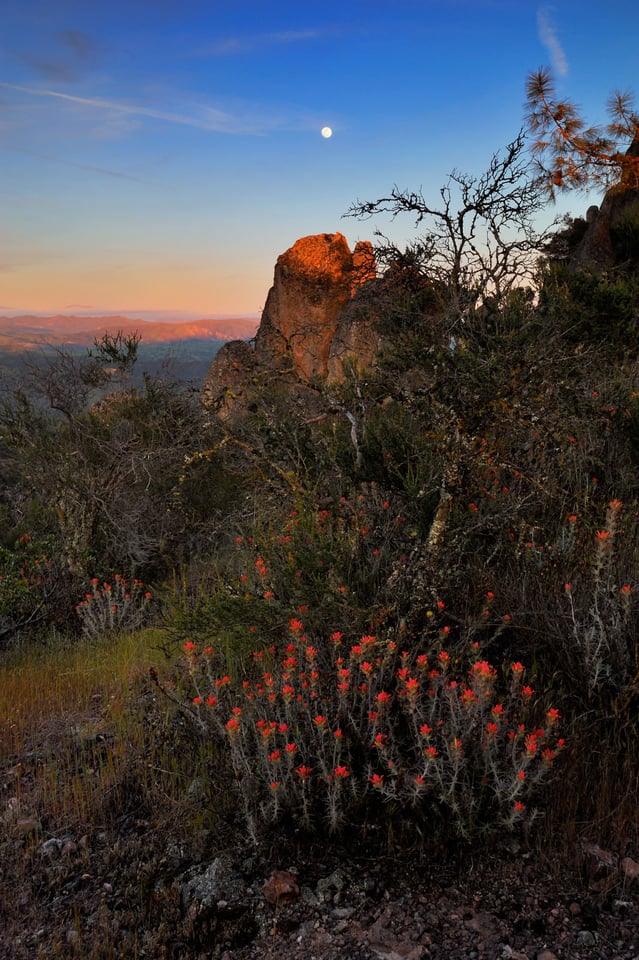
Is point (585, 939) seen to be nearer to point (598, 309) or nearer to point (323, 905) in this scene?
point (323, 905)

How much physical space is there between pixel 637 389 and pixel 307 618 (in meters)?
5.06

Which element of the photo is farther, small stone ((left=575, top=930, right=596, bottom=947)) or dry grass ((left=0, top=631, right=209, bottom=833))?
dry grass ((left=0, top=631, right=209, bottom=833))

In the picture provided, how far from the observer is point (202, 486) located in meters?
9.19

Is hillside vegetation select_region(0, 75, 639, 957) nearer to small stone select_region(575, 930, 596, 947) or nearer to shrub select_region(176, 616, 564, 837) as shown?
shrub select_region(176, 616, 564, 837)

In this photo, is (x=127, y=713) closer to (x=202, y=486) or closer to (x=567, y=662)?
(x=567, y=662)

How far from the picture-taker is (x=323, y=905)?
7.23 ft

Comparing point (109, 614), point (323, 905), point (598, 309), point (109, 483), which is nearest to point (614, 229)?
point (598, 309)

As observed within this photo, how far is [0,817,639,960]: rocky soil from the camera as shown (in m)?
2.04

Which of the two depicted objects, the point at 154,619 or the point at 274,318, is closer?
the point at 154,619

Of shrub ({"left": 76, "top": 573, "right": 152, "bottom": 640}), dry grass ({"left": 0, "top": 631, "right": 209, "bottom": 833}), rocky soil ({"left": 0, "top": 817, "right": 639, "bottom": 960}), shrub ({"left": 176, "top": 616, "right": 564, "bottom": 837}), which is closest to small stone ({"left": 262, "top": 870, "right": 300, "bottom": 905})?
rocky soil ({"left": 0, "top": 817, "right": 639, "bottom": 960})

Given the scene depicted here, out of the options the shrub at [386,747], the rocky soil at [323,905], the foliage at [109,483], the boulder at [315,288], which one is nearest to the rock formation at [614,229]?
the boulder at [315,288]

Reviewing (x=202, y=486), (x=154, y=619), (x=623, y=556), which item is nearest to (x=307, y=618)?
(x=623, y=556)

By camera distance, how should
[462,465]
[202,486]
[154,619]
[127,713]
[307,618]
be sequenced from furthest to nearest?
[202,486]
[154,619]
[462,465]
[127,713]
[307,618]

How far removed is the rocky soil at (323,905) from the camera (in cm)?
204
